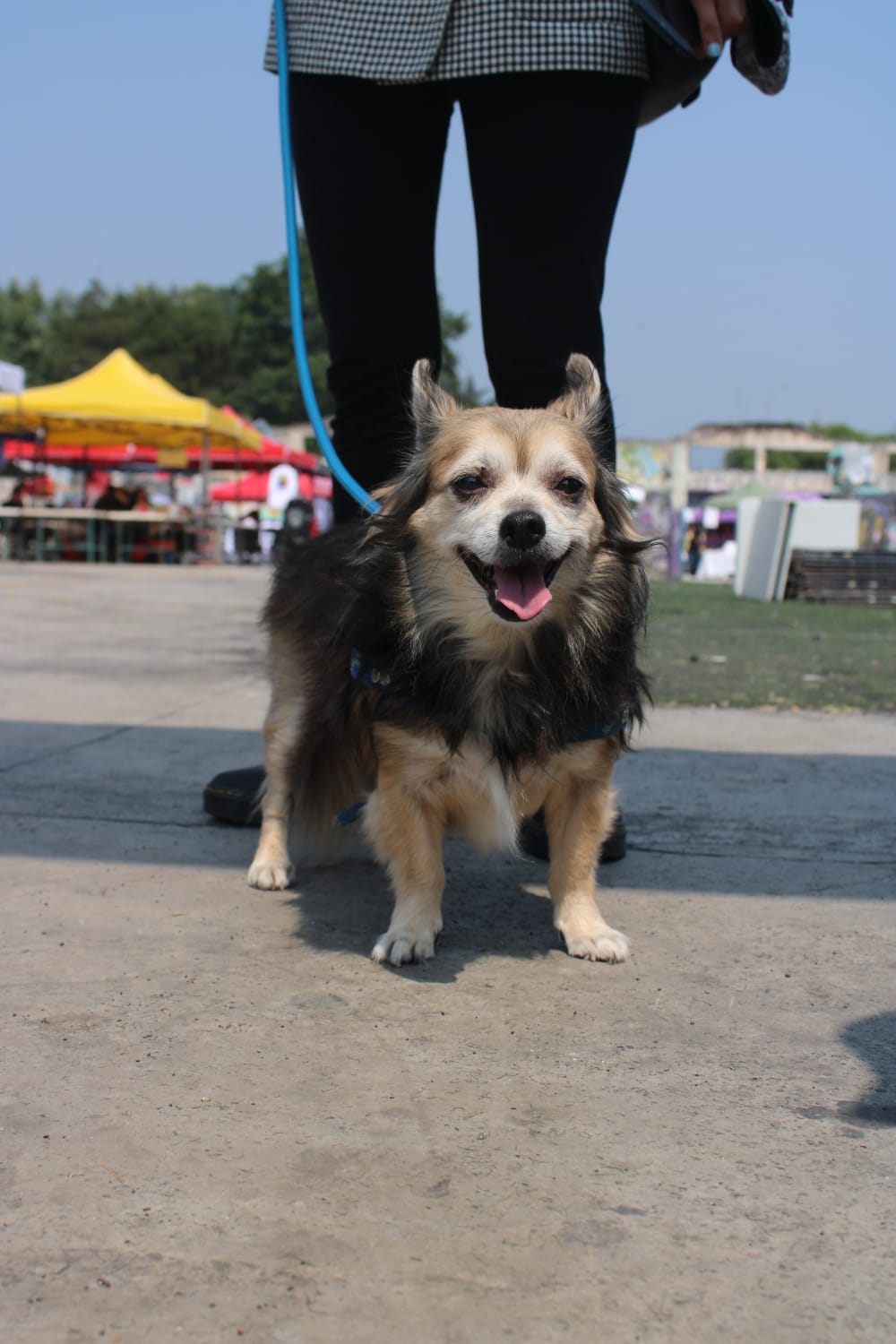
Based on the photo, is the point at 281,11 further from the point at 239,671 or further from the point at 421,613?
the point at 239,671

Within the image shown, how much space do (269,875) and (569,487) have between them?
1.03m

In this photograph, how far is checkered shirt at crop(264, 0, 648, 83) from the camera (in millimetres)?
2479

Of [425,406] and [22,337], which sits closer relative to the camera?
[425,406]

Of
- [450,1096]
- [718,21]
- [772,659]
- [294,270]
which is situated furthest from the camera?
[772,659]

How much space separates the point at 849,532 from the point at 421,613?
21712 mm

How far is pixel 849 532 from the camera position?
2264 centimetres

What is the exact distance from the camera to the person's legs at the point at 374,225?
270 cm

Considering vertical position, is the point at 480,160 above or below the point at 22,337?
below

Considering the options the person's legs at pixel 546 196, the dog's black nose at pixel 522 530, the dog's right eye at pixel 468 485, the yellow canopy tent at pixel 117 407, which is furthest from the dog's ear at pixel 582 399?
the yellow canopy tent at pixel 117 407

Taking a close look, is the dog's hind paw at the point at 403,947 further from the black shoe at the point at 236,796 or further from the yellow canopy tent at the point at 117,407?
the yellow canopy tent at the point at 117,407

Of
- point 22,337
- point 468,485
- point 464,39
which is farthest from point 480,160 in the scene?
point 22,337

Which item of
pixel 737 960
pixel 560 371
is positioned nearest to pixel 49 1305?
pixel 737 960

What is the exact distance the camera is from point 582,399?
251 centimetres

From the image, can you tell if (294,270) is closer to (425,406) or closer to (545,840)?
(425,406)
